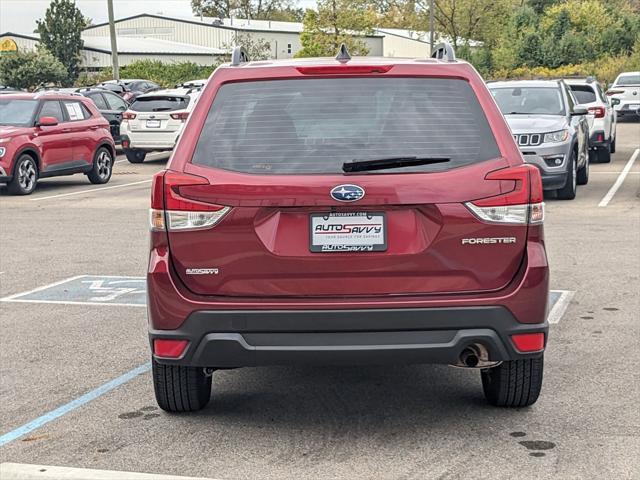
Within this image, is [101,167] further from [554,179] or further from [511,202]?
[511,202]

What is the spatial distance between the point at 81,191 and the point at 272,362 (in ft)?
50.5

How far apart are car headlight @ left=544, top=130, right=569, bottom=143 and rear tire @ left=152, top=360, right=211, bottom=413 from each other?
11.1 m

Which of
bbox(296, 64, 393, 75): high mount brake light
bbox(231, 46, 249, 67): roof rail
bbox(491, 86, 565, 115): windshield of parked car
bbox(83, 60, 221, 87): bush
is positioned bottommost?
bbox(83, 60, 221, 87): bush

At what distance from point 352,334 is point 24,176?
14947 millimetres

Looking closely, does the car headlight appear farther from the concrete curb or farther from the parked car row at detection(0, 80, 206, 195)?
the concrete curb

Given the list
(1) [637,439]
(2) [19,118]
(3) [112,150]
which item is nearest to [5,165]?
(2) [19,118]

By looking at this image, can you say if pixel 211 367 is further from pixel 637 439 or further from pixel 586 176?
pixel 586 176

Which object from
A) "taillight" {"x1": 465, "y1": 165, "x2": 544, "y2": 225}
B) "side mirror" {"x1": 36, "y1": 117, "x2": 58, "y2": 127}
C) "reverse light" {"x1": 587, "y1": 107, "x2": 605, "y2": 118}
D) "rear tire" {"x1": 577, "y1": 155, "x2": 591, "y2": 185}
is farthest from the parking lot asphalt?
"reverse light" {"x1": 587, "y1": 107, "x2": 605, "y2": 118}

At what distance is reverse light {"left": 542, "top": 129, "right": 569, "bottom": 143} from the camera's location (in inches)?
631

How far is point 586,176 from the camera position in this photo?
19.0 meters

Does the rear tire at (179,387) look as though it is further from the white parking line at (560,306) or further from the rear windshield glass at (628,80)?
the rear windshield glass at (628,80)

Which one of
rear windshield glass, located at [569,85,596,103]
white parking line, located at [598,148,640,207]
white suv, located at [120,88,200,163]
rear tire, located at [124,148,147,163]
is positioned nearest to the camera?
white parking line, located at [598,148,640,207]

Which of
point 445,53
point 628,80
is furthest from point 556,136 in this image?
point 628,80

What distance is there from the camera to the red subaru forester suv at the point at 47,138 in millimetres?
18641
